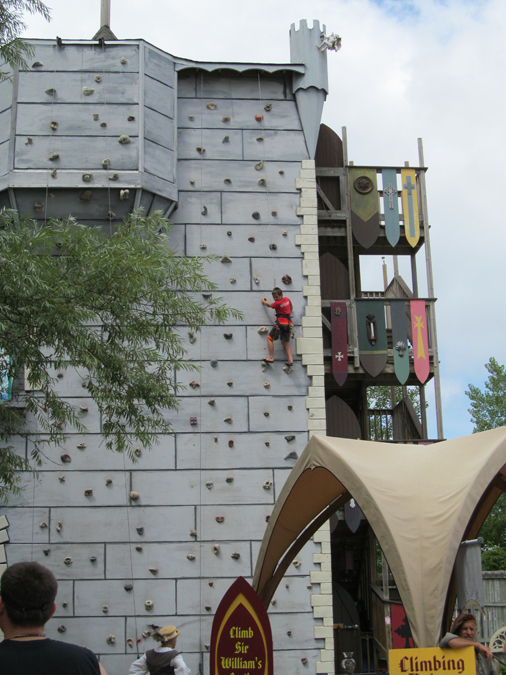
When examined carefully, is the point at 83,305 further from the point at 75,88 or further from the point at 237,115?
the point at 237,115

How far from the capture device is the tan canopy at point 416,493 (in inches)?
263

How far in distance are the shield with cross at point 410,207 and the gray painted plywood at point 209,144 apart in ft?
13.9

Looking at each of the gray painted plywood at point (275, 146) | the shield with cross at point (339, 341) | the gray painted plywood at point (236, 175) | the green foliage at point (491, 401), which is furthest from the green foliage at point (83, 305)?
the green foliage at point (491, 401)

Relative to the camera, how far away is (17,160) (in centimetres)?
1542

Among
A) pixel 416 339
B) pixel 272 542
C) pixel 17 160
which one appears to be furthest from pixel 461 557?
pixel 17 160

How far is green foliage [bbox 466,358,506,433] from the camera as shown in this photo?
35.0m

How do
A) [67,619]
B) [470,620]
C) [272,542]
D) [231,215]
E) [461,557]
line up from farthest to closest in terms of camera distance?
1. [231,215]
2. [67,619]
3. [272,542]
4. [461,557]
5. [470,620]

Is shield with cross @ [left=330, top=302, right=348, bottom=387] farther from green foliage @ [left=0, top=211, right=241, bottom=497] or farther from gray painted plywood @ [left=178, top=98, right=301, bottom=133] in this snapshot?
green foliage @ [left=0, top=211, right=241, bottom=497]

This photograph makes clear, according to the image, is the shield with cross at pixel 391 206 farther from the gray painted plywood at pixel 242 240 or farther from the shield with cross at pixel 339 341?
the gray painted plywood at pixel 242 240

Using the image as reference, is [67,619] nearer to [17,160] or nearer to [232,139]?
[17,160]

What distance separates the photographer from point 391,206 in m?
18.3

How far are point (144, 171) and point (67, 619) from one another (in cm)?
879

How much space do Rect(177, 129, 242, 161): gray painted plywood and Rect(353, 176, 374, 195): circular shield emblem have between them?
316cm

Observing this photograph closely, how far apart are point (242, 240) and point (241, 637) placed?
955cm
